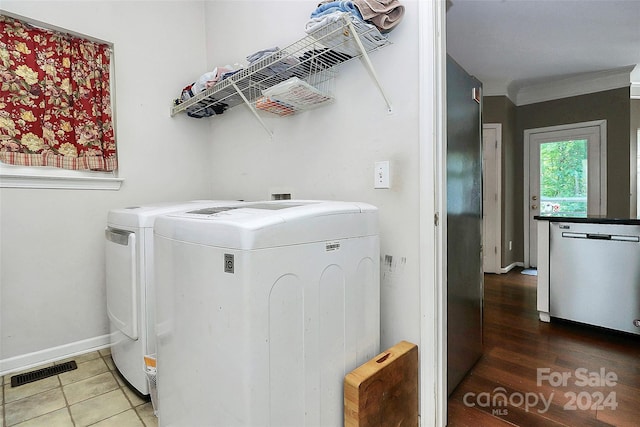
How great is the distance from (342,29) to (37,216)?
2017 millimetres

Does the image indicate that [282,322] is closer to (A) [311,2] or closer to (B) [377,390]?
(B) [377,390]

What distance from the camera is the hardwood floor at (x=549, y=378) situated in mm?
1496

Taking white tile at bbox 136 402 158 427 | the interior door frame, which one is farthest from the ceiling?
white tile at bbox 136 402 158 427

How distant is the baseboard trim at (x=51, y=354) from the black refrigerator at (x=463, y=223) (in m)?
2.17

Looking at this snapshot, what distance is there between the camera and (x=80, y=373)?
179 centimetres

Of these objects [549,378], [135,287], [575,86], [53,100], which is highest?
[575,86]

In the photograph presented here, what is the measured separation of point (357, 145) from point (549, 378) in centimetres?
171

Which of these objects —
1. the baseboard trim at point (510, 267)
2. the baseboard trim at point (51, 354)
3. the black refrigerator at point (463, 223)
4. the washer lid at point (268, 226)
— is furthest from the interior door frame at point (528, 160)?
the baseboard trim at point (51, 354)

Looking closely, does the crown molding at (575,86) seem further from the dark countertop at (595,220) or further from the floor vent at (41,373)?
the floor vent at (41,373)

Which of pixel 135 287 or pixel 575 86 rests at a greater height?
pixel 575 86

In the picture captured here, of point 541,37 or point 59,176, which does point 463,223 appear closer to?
point 59,176

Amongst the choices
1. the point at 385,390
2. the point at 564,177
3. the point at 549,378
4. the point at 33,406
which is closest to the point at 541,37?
the point at 564,177

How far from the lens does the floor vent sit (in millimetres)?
1719

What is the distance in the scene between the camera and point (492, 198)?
4473 millimetres
